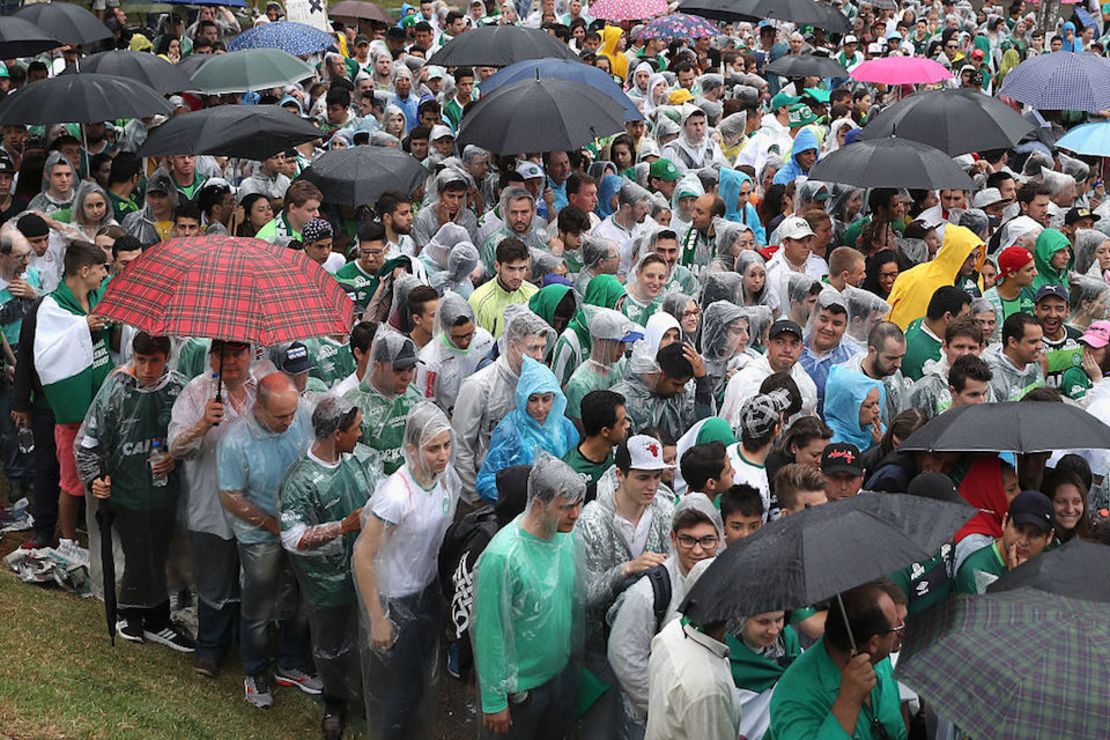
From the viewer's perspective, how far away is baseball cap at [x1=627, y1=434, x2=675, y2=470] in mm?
5754

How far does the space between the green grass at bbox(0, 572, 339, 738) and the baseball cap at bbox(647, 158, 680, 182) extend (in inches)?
265

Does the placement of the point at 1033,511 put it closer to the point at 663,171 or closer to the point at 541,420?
the point at 541,420

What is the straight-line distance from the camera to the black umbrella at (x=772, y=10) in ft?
54.5

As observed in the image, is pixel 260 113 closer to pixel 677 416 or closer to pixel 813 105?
pixel 677 416

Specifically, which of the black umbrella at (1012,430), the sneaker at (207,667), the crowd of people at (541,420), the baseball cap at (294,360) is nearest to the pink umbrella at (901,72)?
the crowd of people at (541,420)

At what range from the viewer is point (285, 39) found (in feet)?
51.2

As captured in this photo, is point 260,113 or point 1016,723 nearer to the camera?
point 1016,723

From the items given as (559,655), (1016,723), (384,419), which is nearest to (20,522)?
(384,419)

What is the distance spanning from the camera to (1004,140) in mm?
11570

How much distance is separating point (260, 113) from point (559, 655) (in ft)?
20.5

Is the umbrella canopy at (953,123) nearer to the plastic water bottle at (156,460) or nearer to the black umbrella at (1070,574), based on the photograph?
the plastic water bottle at (156,460)

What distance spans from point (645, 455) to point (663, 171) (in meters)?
6.98

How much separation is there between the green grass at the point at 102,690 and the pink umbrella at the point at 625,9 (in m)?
12.6

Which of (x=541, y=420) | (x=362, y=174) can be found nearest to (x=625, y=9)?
(x=362, y=174)
